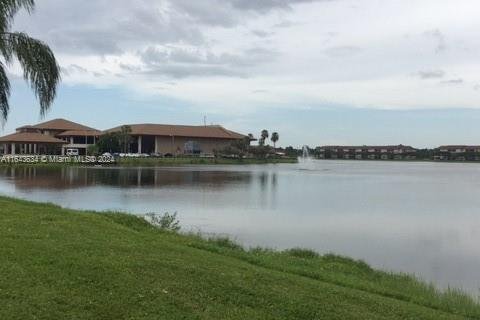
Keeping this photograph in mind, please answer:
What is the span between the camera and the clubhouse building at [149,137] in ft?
458

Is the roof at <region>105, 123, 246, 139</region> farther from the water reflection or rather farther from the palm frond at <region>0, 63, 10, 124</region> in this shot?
the palm frond at <region>0, 63, 10, 124</region>

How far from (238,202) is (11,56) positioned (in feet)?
76.0

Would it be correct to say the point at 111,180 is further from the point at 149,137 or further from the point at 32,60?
the point at 149,137

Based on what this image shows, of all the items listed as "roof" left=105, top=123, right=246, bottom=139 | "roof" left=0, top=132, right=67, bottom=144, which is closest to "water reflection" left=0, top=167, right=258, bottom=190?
"roof" left=0, top=132, right=67, bottom=144

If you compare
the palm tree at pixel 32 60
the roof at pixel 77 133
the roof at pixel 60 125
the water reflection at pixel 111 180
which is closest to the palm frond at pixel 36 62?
the palm tree at pixel 32 60

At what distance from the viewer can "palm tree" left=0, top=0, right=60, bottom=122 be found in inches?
519

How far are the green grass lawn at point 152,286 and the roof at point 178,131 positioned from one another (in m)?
132

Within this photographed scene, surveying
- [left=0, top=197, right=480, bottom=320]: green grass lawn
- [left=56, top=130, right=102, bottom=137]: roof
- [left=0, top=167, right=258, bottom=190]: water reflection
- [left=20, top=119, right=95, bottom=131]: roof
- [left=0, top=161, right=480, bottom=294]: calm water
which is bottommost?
[left=0, top=161, right=480, bottom=294]: calm water

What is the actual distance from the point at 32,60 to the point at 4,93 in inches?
51.4

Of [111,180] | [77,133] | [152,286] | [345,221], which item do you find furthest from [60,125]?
[152,286]

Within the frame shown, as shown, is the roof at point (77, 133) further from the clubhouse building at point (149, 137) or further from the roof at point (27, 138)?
the roof at point (27, 138)

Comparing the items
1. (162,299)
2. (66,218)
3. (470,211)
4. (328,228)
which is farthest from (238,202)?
(162,299)

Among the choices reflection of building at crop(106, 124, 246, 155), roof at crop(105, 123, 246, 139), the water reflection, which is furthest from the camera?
reflection of building at crop(106, 124, 246, 155)

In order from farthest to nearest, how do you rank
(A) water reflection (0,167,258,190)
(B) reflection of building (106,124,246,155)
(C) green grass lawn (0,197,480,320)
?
(B) reflection of building (106,124,246,155) < (A) water reflection (0,167,258,190) < (C) green grass lawn (0,197,480,320)
